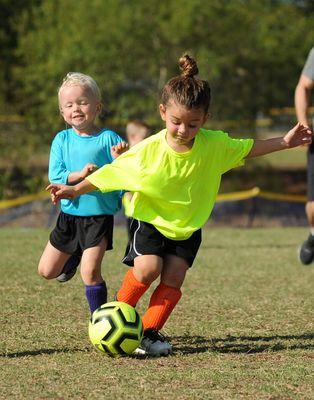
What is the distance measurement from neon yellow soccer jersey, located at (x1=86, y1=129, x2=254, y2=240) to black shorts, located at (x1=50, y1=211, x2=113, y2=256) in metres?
0.39

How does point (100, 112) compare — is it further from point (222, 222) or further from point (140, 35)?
point (140, 35)

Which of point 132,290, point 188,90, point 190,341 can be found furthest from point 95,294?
point 188,90

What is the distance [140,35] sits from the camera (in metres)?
18.1

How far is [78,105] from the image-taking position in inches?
230

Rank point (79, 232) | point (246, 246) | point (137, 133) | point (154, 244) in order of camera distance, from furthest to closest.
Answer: point (246, 246)
point (137, 133)
point (79, 232)
point (154, 244)

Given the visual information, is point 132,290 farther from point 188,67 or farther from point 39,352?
point 188,67

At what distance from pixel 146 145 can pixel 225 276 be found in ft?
13.4

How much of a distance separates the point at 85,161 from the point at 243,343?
1.57 metres

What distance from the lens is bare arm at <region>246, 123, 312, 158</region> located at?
5.44 metres

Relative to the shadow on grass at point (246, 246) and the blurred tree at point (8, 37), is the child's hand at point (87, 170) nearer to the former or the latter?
the shadow on grass at point (246, 246)

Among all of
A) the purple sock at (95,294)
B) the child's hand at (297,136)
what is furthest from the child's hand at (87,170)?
the child's hand at (297,136)

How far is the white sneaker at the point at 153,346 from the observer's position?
5312mm

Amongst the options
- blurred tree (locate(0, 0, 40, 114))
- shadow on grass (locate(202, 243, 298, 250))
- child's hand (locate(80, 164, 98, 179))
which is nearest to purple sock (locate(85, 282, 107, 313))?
child's hand (locate(80, 164, 98, 179))

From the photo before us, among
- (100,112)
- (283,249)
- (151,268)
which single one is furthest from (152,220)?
(283,249)
